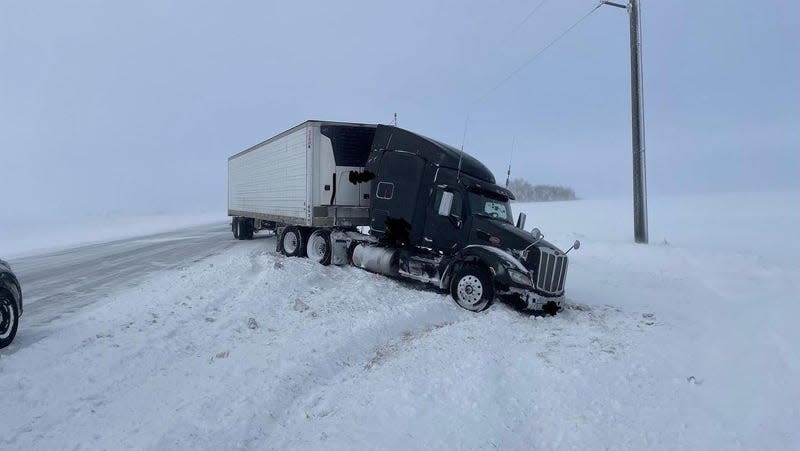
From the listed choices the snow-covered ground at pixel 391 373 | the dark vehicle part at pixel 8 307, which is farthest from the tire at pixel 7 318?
the snow-covered ground at pixel 391 373

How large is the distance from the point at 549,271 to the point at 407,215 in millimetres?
3529

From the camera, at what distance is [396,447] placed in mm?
3730

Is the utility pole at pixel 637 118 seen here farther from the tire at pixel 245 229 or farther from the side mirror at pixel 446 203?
the tire at pixel 245 229

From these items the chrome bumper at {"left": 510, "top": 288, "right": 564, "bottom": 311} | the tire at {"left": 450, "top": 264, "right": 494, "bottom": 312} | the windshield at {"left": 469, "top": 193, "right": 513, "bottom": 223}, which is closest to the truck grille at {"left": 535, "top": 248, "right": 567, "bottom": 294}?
the chrome bumper at {"left": 510, "top": 288, "right": 564, "bottom": 311}

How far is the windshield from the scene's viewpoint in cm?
912

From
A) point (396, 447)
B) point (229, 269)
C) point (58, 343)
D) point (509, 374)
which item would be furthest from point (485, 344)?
point (229, 269)

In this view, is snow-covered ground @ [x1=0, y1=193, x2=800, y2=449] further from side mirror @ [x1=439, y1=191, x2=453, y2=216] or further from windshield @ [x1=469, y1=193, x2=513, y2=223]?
windshield @ [x1=469, y1=193, x2=513, y2=223]

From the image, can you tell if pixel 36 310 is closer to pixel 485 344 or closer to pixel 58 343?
pixel 58 343

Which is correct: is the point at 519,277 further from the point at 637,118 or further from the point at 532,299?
the point at 637,118

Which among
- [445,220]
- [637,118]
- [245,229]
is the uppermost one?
[637,118]

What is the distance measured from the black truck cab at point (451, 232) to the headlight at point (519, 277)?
2 cm

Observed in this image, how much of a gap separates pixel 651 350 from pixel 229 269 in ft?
29.2

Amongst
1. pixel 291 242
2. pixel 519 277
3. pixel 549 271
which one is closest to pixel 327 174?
pixel 291 242

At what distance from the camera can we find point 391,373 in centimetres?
522
